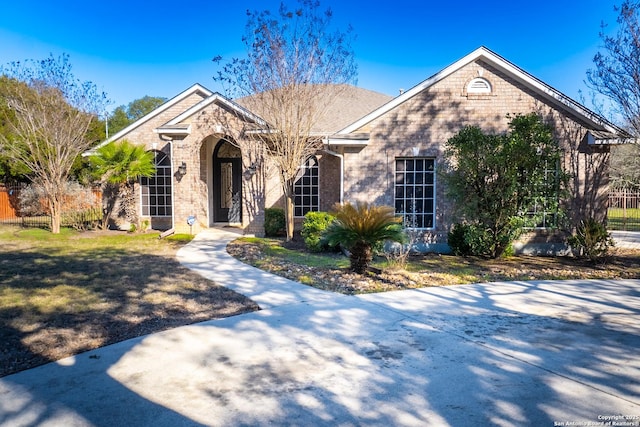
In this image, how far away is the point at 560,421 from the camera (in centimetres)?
340

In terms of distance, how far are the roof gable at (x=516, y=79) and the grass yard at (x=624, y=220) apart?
785 cm

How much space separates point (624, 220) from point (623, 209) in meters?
2.64

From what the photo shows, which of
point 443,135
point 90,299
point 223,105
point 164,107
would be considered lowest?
point 90,299

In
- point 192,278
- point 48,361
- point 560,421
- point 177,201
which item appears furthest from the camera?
point 177,201

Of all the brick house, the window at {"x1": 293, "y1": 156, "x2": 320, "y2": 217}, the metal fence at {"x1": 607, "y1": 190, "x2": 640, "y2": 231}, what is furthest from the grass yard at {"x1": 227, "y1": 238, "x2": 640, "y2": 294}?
the metal fence at {"x1": 607, "y1": 190, "x2": 640, "y2": 231}

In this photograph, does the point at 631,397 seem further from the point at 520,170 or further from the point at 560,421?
the point at 520,170

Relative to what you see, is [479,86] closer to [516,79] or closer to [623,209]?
[516,79]

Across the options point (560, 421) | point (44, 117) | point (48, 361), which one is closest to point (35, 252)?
point (44, 117)

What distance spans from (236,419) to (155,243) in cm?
1104

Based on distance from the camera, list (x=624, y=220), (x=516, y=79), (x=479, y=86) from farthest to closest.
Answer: (x=624, y=220)
(x=479, y=86)
(x=516, y=79)

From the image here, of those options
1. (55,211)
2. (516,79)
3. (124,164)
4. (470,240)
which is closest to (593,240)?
(470,240)

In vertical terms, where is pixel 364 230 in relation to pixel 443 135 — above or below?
below

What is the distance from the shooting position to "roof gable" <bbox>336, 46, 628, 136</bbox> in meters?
12.0

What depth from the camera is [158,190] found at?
1722cm
